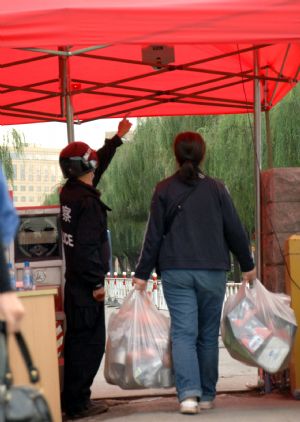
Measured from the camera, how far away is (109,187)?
37.3 m

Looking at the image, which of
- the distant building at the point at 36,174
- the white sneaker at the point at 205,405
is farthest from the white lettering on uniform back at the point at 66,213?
the distant building at the point at 36,174

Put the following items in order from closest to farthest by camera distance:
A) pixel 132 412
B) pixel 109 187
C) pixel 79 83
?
pixel 132 412 → pixel 79 83 → pixel 109 187

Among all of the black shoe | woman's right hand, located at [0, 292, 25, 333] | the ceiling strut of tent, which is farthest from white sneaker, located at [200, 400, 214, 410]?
woman's right hand, located at [0, 292, 25, 333]

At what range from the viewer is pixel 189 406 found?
6.78 metres

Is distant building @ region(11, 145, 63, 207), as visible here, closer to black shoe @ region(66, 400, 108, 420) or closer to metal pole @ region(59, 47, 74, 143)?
metal pole @ region(59, 47, 74, 143)

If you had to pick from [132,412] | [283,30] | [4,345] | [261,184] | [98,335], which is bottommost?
[132,412]

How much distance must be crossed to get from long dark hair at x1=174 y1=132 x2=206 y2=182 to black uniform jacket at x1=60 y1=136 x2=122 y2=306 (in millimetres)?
622

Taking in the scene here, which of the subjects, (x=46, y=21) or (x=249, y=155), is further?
(x=249, y=155)

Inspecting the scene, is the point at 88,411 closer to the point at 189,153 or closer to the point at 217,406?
the point at 217,406

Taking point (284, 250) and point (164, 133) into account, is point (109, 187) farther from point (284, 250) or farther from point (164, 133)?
point (284, 250)

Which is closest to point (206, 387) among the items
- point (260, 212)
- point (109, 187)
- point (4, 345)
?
point (260, 212)

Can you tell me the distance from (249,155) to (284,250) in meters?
17.2

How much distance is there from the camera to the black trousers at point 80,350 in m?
6.98

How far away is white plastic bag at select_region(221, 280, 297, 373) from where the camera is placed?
6996 mm
